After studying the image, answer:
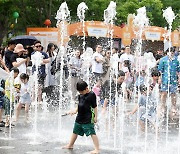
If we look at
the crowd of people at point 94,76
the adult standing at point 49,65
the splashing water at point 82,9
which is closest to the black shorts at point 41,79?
the crowd of people at point 94,76

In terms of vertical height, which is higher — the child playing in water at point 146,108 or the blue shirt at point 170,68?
the blue shirt at point 170,68

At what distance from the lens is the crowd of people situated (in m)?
8.40

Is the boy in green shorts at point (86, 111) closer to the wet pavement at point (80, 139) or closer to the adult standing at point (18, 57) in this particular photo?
the wet pavement at point (80, 139)

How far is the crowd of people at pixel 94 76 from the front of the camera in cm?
840

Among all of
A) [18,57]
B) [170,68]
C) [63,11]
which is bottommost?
[170,68]

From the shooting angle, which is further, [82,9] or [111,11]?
[82,9]

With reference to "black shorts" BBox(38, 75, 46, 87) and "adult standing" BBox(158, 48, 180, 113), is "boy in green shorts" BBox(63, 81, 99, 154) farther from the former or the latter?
"black shorts" BBox(38, 75, 46, 87)

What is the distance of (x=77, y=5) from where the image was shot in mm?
24953

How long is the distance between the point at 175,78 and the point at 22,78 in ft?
11.7

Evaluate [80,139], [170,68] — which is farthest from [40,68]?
[80,139]

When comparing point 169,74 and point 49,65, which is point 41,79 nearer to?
point 49,65

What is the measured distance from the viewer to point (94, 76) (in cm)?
1344

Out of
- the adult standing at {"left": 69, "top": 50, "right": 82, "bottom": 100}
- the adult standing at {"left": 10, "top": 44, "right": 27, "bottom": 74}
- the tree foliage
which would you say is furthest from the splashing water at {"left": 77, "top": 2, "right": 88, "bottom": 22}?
Result: the adult standing at {"left": 10, "top": 44, "right": 27, "bottom": 74}

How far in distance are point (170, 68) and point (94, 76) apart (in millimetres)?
3096
